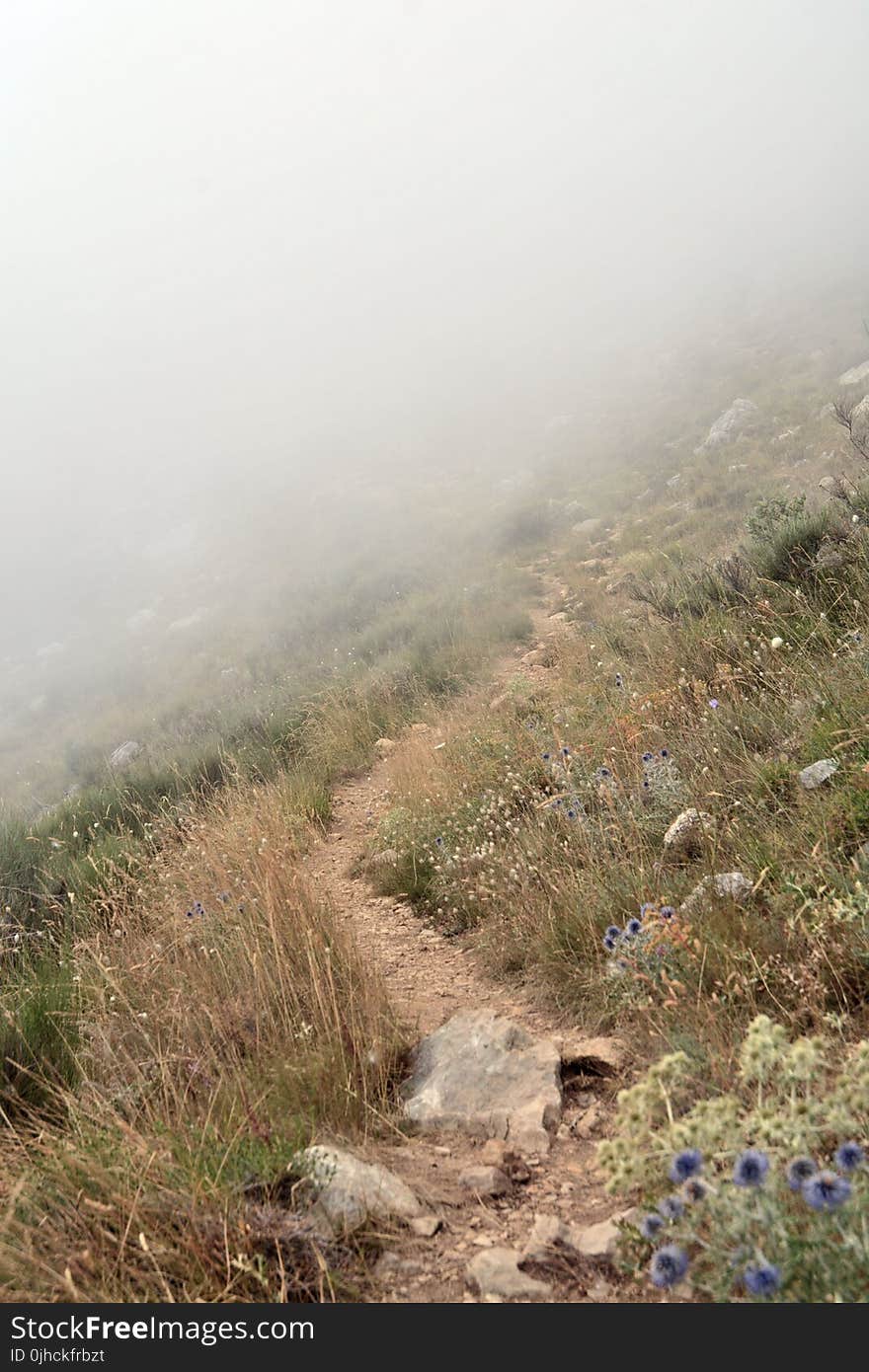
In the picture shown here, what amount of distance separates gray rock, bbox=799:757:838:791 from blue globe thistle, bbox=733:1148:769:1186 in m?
2.42

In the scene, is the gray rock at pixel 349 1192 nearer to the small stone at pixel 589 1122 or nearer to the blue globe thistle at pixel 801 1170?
the small stone at pixel 589 1122

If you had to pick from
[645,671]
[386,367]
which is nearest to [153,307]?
[386,367]

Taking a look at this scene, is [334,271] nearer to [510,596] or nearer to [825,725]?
[510,596]

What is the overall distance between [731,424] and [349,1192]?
69.7ft

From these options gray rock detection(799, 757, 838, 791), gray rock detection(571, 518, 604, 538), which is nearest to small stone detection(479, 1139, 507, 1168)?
gray rock detection(799, 757, 838, 791)

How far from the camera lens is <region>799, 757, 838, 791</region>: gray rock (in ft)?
11.5

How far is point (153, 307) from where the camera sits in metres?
74.9

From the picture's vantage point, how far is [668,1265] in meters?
1.43

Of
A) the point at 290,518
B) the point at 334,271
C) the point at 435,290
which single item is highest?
the point at 334,271

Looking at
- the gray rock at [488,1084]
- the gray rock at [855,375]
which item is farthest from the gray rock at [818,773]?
the gray rock at [855,375]

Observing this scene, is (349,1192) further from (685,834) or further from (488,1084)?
(685,834)

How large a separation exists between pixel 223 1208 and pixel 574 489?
22.7 metres

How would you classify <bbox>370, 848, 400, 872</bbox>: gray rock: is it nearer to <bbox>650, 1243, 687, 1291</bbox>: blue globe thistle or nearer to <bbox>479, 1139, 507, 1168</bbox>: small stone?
<bbox>479, 1139, 507, 1168</bbox>: small stone

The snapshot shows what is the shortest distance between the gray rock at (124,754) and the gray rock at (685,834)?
1178cm
